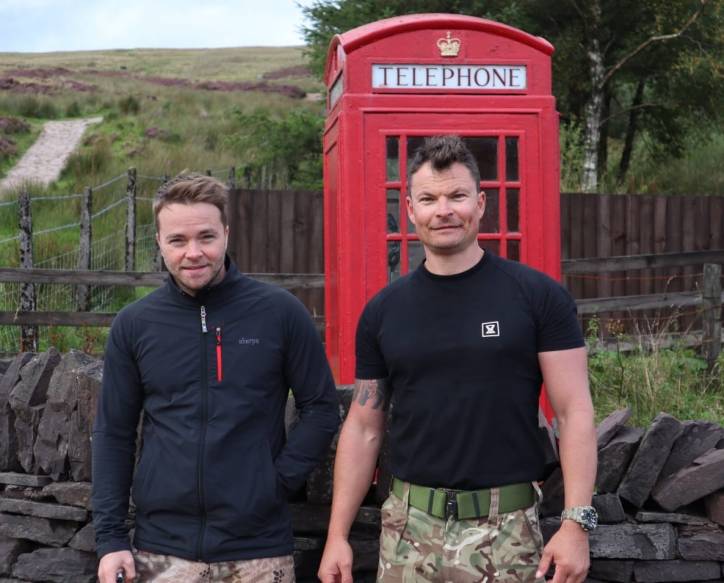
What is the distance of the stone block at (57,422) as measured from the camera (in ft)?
11.3

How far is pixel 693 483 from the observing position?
3246mm

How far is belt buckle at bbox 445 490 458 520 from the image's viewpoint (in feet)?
8.28

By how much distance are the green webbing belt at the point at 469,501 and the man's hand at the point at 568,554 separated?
0.15 m

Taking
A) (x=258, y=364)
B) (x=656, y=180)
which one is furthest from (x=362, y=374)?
(x=656, y=180)

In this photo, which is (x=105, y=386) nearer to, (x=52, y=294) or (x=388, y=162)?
(x=388, y=162)

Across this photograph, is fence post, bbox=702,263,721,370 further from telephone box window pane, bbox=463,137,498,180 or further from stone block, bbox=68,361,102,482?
stone block, bbox=68,361,102,482

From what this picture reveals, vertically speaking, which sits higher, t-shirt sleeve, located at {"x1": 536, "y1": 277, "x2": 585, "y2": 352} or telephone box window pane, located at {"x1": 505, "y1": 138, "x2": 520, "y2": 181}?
telephone box window pane, located at {"x1": 505, "y1": 138, "x2": 520, "y2": 181}

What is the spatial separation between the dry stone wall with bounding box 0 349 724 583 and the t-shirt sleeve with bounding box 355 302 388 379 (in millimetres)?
603

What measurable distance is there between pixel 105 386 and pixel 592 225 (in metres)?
8.77

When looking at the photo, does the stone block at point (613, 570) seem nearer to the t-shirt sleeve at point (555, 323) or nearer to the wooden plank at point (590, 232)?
the t-shirt sleeve at point (555, 323)

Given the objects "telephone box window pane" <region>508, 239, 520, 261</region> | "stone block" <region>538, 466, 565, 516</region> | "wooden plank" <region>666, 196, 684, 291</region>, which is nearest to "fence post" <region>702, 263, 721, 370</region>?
"wooden plank" <region>666, 196, 684, 291</region>

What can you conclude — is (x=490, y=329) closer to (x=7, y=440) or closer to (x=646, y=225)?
(x=7, y=440)

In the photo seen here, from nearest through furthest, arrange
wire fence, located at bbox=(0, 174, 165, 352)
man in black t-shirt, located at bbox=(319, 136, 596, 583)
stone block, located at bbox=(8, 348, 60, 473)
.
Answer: man in black t-shirt, located at bbox=(319, 136, 596, 583) → stone block, located at bbox=(8, 348, 60, 473) → wire fence, located at bbox=(0, 174, 165, 352)

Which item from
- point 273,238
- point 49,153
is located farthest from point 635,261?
point 49,153
